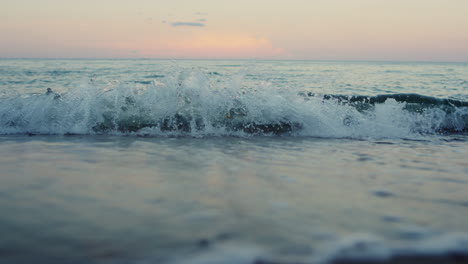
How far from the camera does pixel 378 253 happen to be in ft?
4.86

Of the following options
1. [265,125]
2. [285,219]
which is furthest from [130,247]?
[265,125]

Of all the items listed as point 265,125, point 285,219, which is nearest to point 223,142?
point 265,125

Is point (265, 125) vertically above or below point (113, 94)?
below

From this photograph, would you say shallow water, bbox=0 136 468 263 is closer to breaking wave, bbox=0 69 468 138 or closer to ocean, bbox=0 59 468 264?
ocean, bbox=0 59 468 264

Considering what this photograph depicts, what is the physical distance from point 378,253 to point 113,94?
16.2 ft

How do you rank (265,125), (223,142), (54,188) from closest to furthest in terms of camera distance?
(54,188) < (223,142) < (265,125)

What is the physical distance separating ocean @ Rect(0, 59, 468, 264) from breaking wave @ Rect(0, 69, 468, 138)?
23mm

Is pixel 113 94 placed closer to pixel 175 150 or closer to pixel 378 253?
pixel 175 150

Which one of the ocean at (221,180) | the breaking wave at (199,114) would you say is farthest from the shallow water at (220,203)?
the breaking wave at (199,114)

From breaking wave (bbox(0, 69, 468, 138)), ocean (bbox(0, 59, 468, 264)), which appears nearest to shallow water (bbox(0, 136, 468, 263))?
ocean (bbox(0, 59, 468, 264))

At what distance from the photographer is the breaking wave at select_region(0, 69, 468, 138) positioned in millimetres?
4785

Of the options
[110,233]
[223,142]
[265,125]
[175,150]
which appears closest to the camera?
[110,233]

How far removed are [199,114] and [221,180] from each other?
2.71m

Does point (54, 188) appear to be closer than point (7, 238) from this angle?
No
